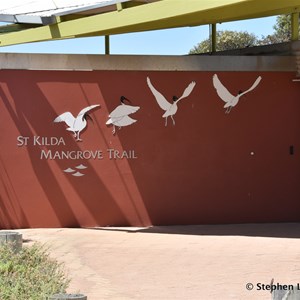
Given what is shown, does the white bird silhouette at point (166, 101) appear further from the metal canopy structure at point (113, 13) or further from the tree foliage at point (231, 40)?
the tree foliage at point (231, 40)

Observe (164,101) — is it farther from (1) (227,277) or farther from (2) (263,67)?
(1) (227,277)

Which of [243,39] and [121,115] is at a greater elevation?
[121,115]

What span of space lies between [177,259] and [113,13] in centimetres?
445

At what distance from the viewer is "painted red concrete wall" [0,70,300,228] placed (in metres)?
13.4

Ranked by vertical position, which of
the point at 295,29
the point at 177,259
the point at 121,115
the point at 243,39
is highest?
the point at 295,29

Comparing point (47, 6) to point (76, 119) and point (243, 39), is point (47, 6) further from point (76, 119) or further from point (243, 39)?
Answer: point (243, 39)

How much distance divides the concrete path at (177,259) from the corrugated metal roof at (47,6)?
13.3 ft

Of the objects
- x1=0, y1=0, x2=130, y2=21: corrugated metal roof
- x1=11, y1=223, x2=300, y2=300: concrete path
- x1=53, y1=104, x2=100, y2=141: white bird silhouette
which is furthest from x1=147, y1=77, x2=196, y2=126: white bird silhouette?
x1=11, y1=223, x2=300, y2=300: concrete path

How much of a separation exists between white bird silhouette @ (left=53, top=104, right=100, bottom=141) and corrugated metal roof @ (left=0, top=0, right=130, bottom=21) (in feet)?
6.12

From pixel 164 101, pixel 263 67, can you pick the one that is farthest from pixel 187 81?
pixel 263 67

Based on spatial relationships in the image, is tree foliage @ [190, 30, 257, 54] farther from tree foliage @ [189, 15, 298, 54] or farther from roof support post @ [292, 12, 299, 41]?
roof support post @ [292, 12, 299, 41]

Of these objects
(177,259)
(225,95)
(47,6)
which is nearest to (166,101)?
(225,95)

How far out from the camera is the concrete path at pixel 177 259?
8289 millimetres

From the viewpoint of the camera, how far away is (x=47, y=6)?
13648 millimetres
